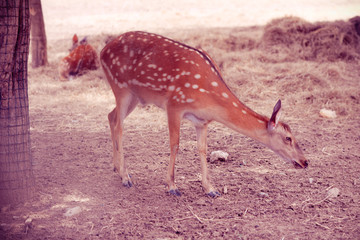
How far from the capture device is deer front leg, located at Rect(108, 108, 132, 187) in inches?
178

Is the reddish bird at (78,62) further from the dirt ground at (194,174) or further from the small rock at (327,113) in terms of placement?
the small rock at (327,113)

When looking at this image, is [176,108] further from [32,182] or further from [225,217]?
[32,182]

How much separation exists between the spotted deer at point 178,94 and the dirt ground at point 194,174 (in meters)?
0.35

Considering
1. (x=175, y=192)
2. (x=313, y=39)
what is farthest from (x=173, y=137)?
(x=313, y=39)

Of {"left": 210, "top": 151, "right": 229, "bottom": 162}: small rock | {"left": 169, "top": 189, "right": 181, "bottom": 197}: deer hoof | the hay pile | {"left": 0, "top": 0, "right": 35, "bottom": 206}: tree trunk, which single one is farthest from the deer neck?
the hay pile

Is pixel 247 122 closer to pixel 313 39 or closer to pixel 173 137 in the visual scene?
pixel 173 137

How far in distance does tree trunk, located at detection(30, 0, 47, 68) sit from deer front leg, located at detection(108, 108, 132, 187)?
555 centimetres

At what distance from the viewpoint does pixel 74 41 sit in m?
10.2

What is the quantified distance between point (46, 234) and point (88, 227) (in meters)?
0.33

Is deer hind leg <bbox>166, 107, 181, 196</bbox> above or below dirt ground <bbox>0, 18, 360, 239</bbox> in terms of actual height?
above

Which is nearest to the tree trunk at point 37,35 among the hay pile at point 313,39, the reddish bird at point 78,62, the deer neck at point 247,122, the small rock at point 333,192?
the reddish bird at point 78,62

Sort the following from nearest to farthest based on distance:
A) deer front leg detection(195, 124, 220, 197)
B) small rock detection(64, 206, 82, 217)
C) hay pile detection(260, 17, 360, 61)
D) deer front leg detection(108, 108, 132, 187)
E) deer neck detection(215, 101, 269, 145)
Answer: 1. small rock detection(64, 206, 82, 217)
2. deer neck detection(215, 101, 269, 145)
3. deer front leg detection(195, 124, 220, 197)
4. deer front leg detection(108, 108, 132, 187)
5. hay pile detection(260, 17, 360, 61)

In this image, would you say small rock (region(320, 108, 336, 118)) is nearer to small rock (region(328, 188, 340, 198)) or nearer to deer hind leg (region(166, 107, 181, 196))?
small rock (region(328, 188, 340, 198))

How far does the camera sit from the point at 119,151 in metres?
4.72
